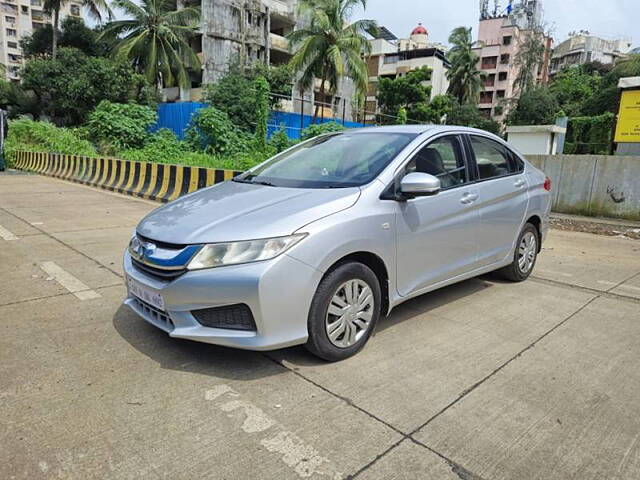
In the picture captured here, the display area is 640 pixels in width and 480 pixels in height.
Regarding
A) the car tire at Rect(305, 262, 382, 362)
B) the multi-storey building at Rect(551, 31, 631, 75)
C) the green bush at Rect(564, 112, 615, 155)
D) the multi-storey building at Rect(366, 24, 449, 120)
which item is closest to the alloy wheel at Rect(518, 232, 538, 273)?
the car tire at Rect(305, 262, 382, 362)

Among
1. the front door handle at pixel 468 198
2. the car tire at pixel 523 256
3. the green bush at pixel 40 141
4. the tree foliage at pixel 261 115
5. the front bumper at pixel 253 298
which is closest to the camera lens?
the front bumper at pixel 253 298

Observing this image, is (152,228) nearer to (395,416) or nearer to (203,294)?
(203,294)

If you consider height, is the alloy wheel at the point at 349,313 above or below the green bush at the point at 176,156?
below

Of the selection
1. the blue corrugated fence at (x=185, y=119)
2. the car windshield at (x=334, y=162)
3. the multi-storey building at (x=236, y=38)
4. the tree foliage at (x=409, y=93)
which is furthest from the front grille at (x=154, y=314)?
the tree foliage at (x=409, y=93)

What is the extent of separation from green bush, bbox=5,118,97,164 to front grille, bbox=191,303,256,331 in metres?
17.0

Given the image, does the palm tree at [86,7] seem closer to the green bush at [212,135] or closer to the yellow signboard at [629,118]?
the green bush at [212,135]

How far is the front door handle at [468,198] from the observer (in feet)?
12.6

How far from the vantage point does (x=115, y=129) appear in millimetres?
19688

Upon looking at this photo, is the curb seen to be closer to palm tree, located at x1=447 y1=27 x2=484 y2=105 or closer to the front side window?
the front side window

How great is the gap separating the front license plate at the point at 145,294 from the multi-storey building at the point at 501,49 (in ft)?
227

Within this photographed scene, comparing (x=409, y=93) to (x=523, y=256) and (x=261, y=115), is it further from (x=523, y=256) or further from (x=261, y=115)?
(x=523, y=256)

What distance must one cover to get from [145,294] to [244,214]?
79cm

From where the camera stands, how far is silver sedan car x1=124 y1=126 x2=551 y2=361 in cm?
269

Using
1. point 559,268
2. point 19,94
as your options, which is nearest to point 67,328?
point 559,268
